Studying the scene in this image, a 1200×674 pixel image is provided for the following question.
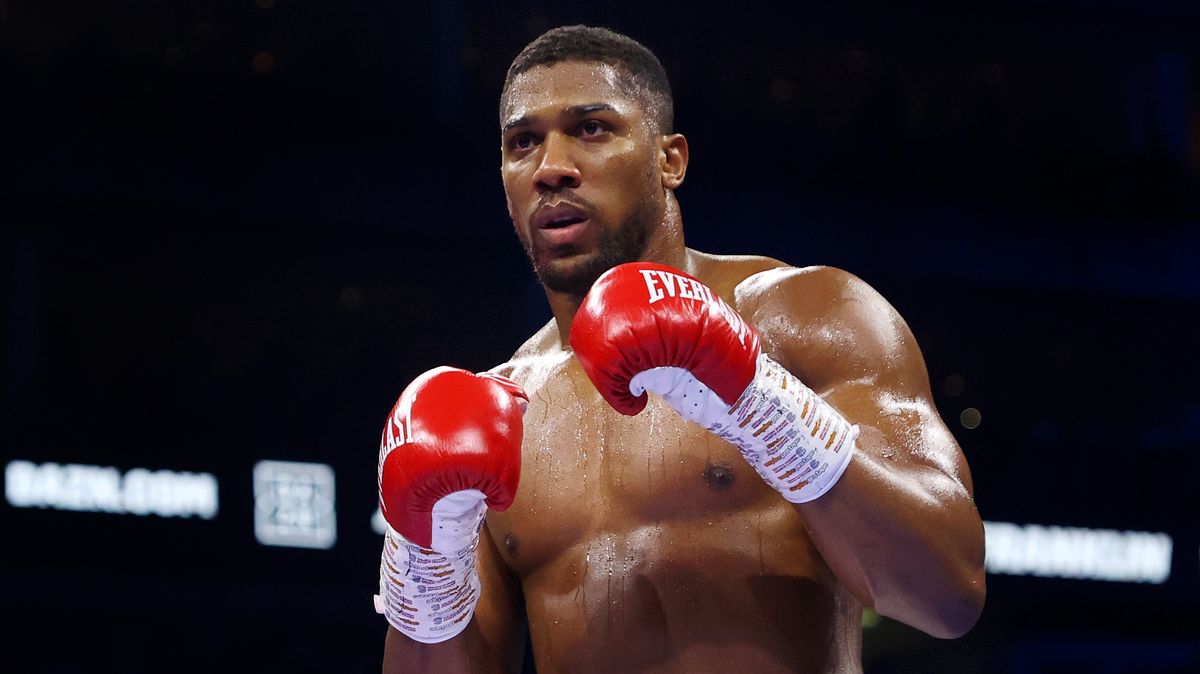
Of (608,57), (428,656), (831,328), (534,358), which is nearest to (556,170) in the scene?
(608,57)

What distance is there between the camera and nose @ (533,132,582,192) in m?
2.21

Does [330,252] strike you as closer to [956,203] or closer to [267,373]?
[267,373]

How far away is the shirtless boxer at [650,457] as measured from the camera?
5.82 ft

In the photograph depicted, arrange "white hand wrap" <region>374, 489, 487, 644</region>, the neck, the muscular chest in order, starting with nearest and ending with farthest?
"white hand wrap" <region>374, 489, 487, 644</region> < the muscular chest < the neck

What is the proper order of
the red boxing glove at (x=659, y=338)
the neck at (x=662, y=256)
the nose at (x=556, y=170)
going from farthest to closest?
the neck at (x=662, y=256), the nose at (x=556, y=170), the red boxing glove at (x=659, y=338)

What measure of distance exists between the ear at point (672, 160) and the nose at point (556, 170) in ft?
0.69

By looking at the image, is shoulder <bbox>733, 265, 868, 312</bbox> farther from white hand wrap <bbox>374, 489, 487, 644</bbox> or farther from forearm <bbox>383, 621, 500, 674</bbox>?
forearm <bbox>383, 621, 500, 674</bbox>

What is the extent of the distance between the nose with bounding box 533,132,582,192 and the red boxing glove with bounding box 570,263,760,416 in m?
0.46

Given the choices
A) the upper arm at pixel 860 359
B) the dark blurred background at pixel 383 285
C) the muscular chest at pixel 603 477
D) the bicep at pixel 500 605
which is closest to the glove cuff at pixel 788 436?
the upper arm at pixel 860 359

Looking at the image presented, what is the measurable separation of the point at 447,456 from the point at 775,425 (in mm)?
410

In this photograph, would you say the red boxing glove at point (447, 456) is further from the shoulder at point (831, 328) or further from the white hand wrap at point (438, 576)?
the shoulder at point (831, 328)

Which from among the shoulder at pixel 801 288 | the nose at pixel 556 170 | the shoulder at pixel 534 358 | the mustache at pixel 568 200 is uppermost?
the nose at pixel 556 170

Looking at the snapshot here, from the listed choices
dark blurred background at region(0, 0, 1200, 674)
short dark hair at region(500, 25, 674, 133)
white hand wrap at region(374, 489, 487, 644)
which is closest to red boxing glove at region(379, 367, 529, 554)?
white hand wrap at region(374, 489, 487, 644)

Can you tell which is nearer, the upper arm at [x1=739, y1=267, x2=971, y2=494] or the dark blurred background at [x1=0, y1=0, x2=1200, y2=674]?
the upper arm at [x1=739, y1=267, x2=971, y2=494]
